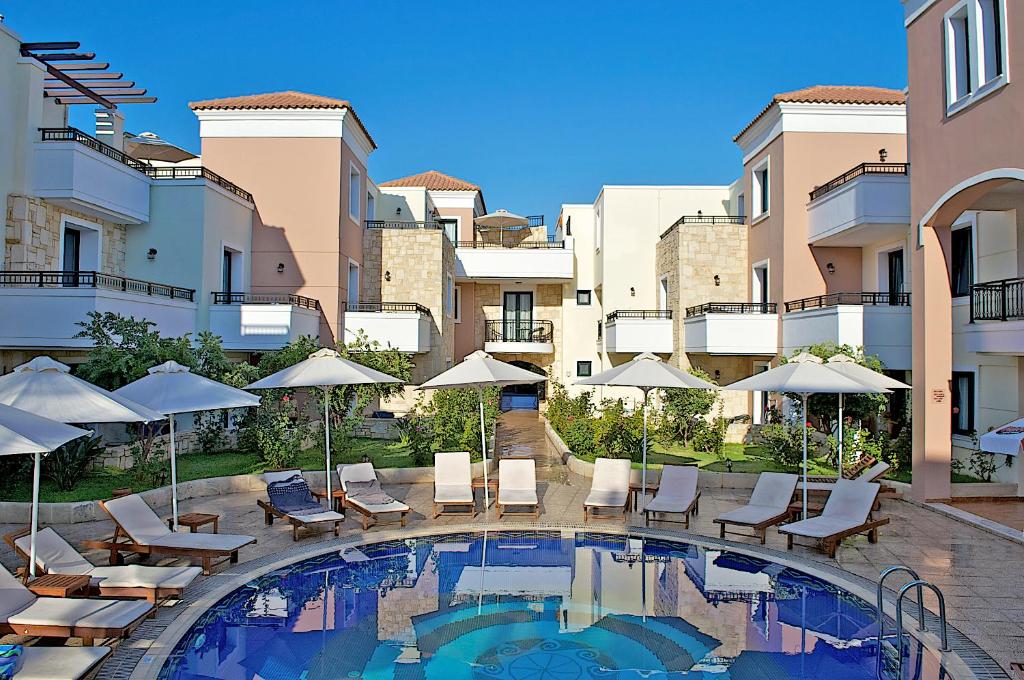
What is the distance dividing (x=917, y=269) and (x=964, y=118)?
269 cm

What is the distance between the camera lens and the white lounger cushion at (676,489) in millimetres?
11073

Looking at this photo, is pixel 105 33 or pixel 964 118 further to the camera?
pixel 105 33

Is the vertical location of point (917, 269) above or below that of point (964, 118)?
below

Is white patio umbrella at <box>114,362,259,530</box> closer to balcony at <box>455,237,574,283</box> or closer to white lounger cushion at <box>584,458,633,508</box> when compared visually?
white lounger cushion at <box>584,458,633,508</box>

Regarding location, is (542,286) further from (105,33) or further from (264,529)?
(264,529)

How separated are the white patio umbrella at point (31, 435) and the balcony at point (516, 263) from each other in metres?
21.0

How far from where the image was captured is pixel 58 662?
5289 millimetres

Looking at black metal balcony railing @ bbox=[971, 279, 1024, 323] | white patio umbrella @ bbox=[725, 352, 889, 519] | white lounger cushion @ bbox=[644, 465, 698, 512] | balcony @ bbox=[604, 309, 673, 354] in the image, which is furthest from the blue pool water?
balcony @ bbox=[604, 309, 673, 354]

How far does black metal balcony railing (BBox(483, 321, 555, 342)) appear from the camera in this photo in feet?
95.1

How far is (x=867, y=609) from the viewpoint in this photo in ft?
24.3

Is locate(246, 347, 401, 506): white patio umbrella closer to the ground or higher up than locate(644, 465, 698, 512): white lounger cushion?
higher up

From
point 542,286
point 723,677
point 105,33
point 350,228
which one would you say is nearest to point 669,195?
point 542,286

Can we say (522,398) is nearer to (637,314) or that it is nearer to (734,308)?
(637,314)

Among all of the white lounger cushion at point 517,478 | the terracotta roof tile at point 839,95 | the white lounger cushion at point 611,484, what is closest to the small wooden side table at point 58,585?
the white lounger cushion at point 517,478
